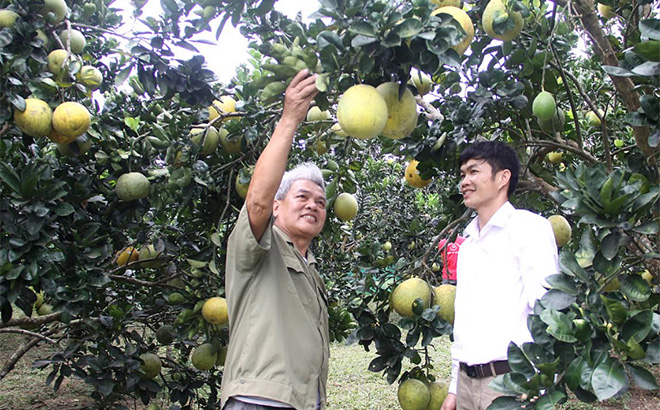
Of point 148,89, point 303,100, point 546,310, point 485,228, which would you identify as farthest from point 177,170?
point 546,310

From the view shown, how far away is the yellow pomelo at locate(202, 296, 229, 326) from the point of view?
255cm

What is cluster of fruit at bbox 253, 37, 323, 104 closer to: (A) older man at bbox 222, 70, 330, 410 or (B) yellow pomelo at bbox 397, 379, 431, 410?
(A) older man at bbox 222, 70, 330, 410

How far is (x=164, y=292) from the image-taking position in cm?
330

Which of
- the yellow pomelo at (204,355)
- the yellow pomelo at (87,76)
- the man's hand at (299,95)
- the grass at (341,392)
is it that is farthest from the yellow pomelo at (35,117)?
the grass at (341,392)

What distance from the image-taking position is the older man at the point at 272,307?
160cm

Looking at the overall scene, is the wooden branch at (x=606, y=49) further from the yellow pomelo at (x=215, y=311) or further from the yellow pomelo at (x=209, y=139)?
the yellow pomelo at (x=215, y=311)

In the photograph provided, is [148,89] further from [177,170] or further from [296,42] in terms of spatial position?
[296,42]

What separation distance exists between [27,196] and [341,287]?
3.25 metres

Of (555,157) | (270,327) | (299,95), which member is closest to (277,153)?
(299,95)

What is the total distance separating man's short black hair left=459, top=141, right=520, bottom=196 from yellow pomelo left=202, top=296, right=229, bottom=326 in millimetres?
1305

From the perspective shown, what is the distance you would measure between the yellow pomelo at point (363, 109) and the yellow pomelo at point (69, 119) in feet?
5.09

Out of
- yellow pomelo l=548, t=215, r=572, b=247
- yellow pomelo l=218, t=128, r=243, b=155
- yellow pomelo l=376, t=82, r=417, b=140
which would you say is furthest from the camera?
yellow pomelo l=218, t=128, r=243, b=155

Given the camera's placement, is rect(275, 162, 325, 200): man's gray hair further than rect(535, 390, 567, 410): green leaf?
Yes

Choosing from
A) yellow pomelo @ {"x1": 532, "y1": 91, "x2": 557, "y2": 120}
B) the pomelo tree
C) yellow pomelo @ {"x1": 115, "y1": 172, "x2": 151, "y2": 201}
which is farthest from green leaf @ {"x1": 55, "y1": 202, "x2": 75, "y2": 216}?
yellow pomelo @ {"x1": 532, "y1": 91, "x2": 557, "y2": 120}
